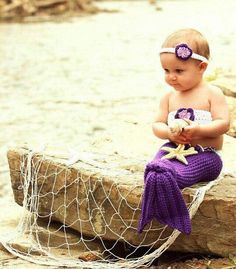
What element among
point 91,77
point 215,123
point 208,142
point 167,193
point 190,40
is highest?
point 190,40

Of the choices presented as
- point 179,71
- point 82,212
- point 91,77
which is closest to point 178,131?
point 179,71

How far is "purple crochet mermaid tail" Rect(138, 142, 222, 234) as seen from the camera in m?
2.63

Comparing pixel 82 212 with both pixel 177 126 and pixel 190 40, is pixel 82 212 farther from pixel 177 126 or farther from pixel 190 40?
pixel 190 40

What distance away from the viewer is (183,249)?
2.90 m

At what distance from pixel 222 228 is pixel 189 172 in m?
0.27

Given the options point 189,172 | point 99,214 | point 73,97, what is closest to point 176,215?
point 189,172

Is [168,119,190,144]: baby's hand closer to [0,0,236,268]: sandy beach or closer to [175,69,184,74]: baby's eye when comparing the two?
[175,69,184,74]: baby's eye

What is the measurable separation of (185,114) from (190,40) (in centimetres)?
32

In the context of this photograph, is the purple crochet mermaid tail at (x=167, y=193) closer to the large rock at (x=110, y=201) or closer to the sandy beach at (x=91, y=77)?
the large rock at (x=110, y=201)

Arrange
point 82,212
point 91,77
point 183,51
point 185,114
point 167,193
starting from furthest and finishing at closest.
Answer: point 91,77, point 82,212, point 185,114, point 183,51, point 167,193

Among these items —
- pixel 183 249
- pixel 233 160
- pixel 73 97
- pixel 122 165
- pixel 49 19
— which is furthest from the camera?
pixel 49 19

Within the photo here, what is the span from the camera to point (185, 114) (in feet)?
9.39

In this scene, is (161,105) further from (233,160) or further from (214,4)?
(214,4)

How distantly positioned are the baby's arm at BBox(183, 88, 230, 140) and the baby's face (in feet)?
0.34
